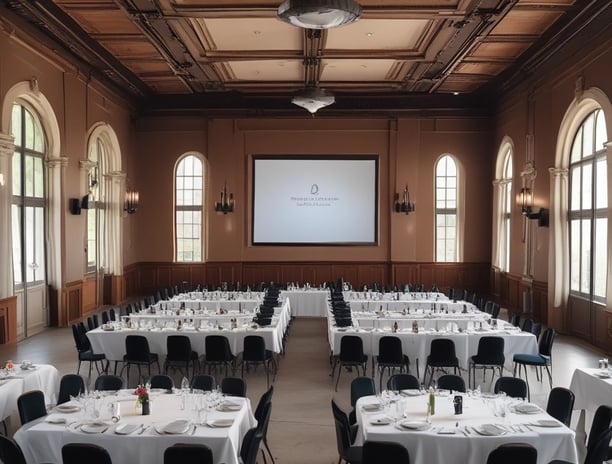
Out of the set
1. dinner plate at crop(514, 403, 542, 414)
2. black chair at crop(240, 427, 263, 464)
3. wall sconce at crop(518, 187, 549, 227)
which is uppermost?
wall sconce at crop(518, 187, 549, 227)

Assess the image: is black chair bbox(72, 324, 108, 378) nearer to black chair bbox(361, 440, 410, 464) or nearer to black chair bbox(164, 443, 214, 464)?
black chair bbox(164, 443, 214, 464)

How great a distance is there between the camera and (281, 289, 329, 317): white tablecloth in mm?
16078

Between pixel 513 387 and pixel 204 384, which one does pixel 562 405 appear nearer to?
pixel 513 387

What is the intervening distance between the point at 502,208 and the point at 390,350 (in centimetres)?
1138

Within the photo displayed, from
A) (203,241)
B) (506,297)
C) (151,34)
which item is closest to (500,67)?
(506,297)

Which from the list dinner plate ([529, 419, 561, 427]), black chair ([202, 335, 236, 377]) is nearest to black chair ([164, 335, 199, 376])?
black chair ([202, 335, 236, 377])

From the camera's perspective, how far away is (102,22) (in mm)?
12719

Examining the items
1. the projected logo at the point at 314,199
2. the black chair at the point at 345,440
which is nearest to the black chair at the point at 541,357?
the black chair at the point at 345,440

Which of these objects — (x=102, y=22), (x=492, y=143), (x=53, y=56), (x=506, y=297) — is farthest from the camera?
(x=492, y=143)

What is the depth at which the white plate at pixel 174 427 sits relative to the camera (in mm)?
5484

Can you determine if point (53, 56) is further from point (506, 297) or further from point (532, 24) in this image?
point (506, 297)

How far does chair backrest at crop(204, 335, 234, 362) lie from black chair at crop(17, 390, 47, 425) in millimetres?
3444

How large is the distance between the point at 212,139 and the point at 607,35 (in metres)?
12.4

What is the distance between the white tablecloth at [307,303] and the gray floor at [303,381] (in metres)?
0.84
